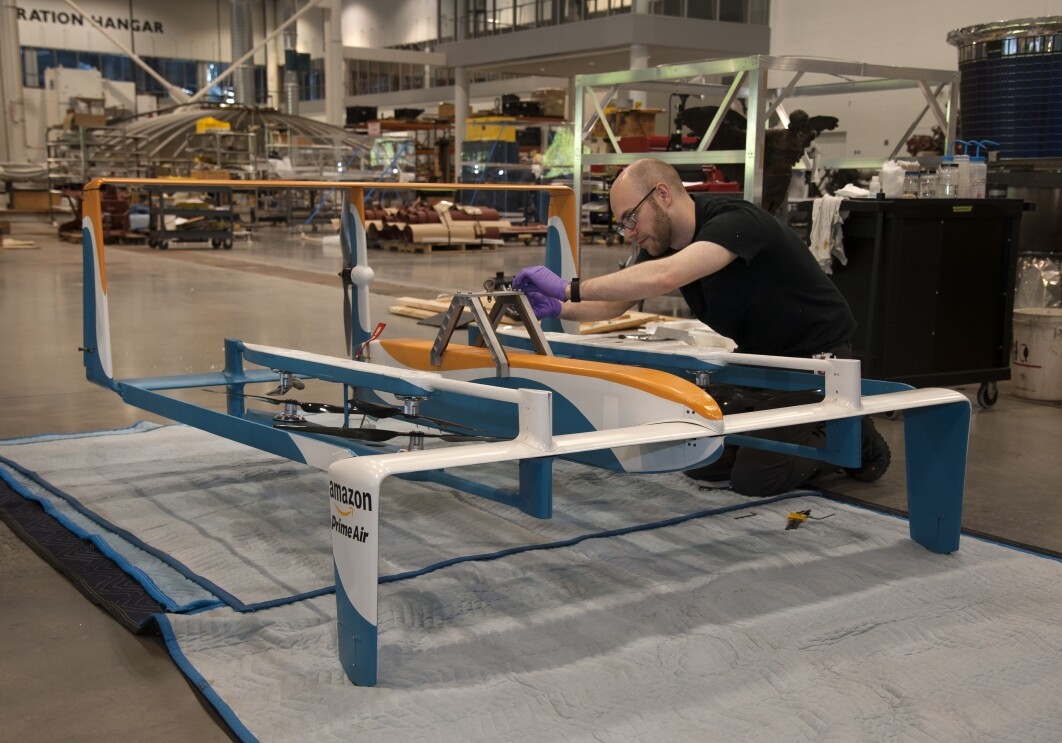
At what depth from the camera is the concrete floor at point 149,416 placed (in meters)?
2.32

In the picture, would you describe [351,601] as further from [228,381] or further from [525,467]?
[228,381]

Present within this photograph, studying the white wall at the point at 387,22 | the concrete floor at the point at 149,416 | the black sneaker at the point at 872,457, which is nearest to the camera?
the concrete floor at the point at 149,416

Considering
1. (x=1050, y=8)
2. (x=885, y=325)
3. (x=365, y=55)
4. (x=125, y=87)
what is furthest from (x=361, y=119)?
(x=885, y=325)

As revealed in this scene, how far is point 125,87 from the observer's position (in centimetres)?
2995

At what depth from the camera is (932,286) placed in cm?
553

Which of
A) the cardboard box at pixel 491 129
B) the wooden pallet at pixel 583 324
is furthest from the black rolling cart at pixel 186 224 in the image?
the wooden pallet at pixel 583 324

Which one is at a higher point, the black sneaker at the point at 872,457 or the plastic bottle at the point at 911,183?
the plastic bottle at the point at 911,183

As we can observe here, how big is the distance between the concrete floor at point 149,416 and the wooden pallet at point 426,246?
86cm

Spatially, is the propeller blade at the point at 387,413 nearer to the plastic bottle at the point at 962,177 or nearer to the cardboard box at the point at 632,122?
the plastic bottle at the point at 962,177

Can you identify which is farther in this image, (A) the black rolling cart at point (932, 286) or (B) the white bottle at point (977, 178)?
(B) the white bottle at point (977, 178)

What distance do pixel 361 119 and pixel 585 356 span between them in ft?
80.9

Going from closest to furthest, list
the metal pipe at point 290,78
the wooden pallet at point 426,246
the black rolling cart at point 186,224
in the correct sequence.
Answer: the wooden pallet at point 426,246, the black rolling cart at point 186,224, the metal pipe at point 290,78

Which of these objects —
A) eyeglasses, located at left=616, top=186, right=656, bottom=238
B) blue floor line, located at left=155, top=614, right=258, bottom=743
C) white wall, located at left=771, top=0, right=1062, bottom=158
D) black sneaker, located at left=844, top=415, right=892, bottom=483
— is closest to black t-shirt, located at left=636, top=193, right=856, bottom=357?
eyeglasses, located at left=616, top=186, right=656, bottom=238

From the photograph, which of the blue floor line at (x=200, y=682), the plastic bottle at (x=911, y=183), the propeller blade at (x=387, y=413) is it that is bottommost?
the blue floor line at (x=200, y=682)
